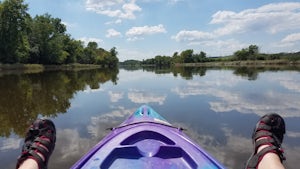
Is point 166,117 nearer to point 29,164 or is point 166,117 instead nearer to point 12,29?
Result: point 29,164

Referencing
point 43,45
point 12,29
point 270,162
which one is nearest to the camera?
point 270,162

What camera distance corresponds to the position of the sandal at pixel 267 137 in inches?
107

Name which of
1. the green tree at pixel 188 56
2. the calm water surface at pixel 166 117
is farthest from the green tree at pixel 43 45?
the green tree at pixel 188 56

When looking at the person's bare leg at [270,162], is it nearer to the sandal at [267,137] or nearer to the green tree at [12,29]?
the sandal at [267,137]

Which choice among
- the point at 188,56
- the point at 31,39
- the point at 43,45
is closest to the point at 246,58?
the point at 188,56

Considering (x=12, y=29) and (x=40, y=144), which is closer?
(x=40, y=144)

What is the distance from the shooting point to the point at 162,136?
3656 mm

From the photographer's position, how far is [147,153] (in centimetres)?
307

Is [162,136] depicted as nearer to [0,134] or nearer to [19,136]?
[19,136]

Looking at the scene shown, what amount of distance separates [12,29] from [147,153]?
45426mm

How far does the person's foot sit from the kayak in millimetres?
381

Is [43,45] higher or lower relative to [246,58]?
higher

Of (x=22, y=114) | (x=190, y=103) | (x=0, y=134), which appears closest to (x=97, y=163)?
(x=0, y=134)

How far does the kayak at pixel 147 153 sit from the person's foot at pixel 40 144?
15.0 inches
